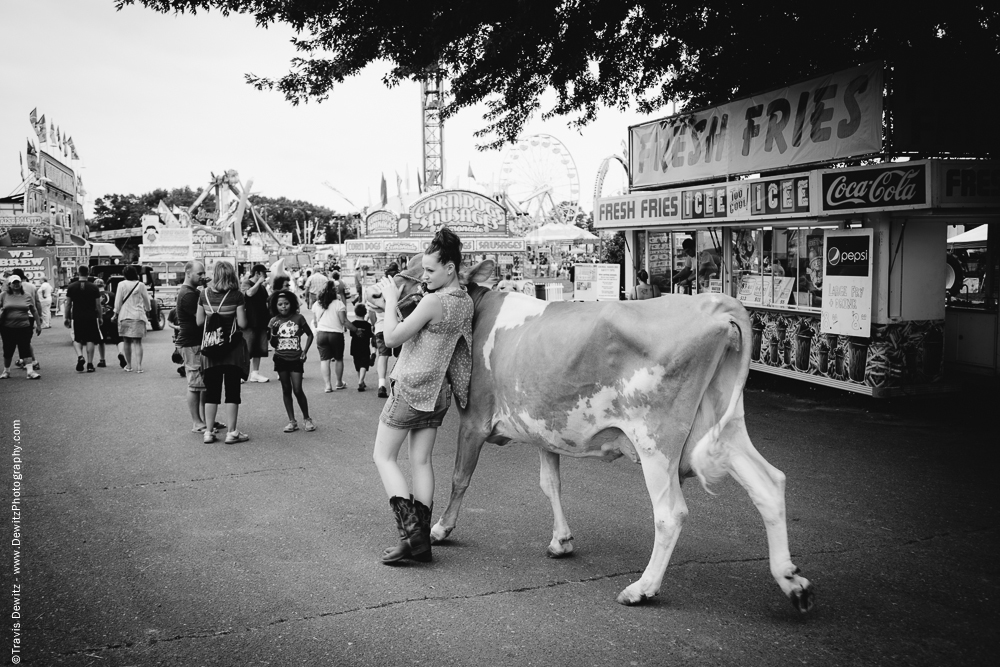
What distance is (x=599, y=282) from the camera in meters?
14.0

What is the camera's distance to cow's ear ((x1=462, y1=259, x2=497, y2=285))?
4.95 m

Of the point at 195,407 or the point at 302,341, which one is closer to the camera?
the point at 195,407

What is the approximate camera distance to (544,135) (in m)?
39.8

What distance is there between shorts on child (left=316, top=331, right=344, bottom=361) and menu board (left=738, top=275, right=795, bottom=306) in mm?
5953

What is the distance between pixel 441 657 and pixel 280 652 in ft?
2.37

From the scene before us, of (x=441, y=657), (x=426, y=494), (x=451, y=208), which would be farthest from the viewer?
(x=451, y=208)

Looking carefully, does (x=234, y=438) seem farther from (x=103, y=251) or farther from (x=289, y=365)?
(x=103, y=251)

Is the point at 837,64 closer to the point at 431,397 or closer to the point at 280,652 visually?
the point at 431,397

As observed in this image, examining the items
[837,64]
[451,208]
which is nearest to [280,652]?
[837,64]

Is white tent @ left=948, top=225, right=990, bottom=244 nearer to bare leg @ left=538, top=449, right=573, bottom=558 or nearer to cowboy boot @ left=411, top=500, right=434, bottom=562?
bare leg @ left=538, top=449, right=573, bottom=558

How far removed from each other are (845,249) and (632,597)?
711 centimetres

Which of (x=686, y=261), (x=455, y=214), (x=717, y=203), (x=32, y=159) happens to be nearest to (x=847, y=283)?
(x=717, y=203)

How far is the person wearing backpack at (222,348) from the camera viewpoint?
26.1 feet

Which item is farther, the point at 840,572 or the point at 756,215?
the point at 756,215
